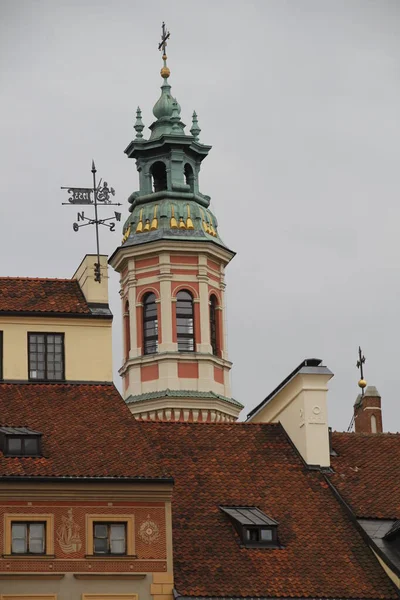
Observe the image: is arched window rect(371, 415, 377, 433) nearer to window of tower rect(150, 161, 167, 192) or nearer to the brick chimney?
the brick chimney

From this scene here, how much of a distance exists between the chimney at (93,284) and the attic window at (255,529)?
8.76m

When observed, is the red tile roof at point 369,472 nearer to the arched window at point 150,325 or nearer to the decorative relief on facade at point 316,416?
the decorative relief on facade at point 316,416

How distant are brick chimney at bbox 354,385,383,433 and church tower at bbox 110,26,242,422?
19.8 meters

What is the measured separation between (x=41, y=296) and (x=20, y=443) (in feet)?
27.8

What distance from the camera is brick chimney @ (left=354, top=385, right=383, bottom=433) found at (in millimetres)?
87062

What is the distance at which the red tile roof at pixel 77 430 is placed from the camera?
61.6m

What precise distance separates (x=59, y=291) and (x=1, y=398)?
5.54 meters

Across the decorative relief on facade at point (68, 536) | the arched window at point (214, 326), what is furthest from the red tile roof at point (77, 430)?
the arched window at point (214, 326)

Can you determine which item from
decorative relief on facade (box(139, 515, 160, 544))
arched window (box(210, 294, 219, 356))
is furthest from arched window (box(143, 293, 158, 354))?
decorative relief on facade (box(139, 515, 160, 544))

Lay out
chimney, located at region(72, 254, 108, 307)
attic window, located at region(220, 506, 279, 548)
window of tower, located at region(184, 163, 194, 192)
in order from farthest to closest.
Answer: window of tower, located at region(184, 163, 194, 192), chimney, located at region(72, 254, 108, 307), attic window, located at region(220, 506, 279, 548)

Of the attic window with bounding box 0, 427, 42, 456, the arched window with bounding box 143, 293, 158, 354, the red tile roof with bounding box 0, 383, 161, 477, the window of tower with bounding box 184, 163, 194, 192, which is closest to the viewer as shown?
the red tile roof with bounding box 0, 383, 161, 477

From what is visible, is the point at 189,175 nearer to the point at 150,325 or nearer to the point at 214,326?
the point at 214,326

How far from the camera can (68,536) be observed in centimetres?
6078

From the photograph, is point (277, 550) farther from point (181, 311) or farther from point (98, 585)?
point (181, 311)
